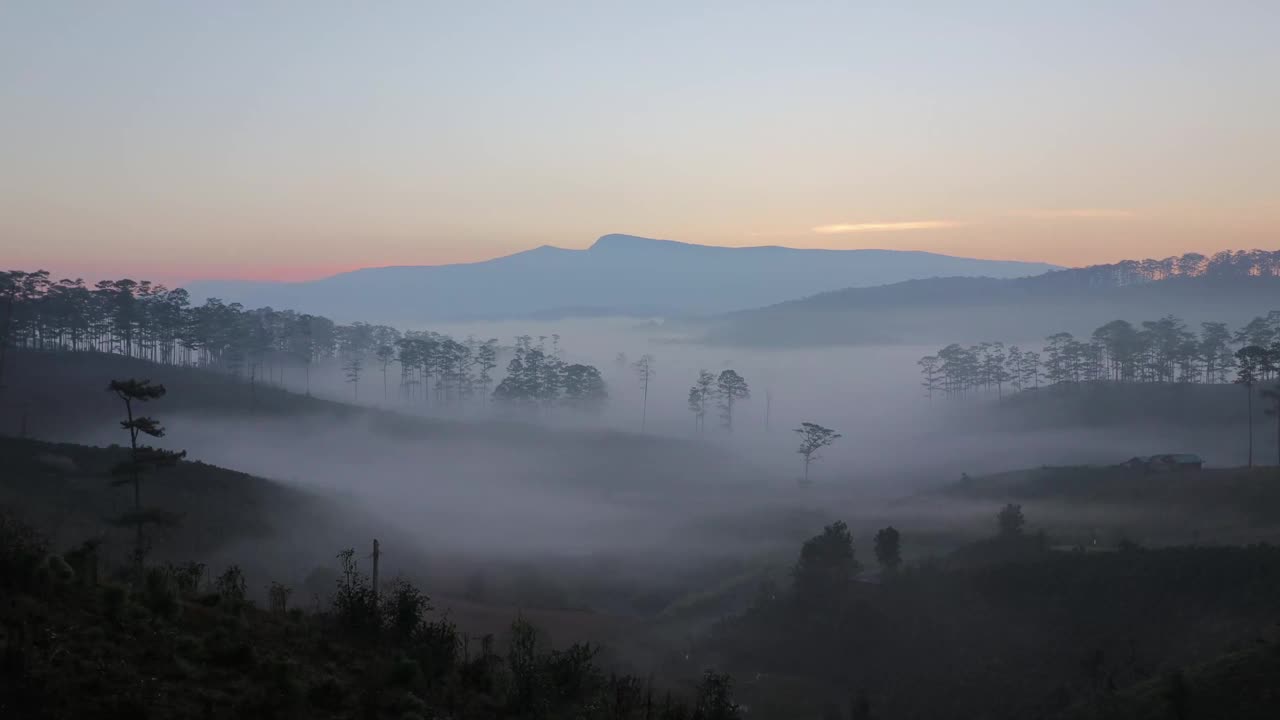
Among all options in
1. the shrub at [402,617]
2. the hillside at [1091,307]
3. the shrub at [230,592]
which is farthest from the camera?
the hillside at [1091,307]

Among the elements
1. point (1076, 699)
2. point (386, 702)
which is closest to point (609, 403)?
point (1076, 699)

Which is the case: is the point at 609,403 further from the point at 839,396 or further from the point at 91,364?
the point at 91,364

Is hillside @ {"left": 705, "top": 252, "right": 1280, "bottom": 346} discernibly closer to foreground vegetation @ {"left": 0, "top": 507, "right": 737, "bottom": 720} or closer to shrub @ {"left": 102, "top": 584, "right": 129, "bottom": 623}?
foreground vegetation @ {"left": 0, "top": 507, "right": 737, "bottom": 720}

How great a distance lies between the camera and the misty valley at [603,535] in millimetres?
12094

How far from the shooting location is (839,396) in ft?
386

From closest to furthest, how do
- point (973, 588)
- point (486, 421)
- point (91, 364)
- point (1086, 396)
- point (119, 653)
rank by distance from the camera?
1. point (119, 653)
2. point (973, 588)
3. point (91, 364)
4. point (1086, 396)
5. point (486, 421)

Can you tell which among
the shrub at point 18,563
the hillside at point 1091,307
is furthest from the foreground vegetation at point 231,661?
the hillside at point 1091,307

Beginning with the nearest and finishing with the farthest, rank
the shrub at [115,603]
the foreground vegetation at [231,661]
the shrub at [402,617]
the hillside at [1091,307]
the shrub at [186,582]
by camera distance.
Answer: the foreground vegetation at [231,661], the shrub at [115,603], the shrub at [186,582], the shrub at [402,617], the hillside at [1091,307]

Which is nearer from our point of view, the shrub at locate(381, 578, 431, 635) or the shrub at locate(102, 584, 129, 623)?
the shrub at locate(102, 584, 129, 623)

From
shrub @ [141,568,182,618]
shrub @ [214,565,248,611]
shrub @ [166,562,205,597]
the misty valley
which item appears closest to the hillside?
the misty valley

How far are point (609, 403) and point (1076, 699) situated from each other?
283 ft

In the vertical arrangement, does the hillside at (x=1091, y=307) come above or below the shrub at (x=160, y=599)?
above

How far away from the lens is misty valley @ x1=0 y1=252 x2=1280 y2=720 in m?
12.1

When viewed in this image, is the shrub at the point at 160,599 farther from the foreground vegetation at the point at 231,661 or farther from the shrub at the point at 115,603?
the shrub at the point at 115,603
